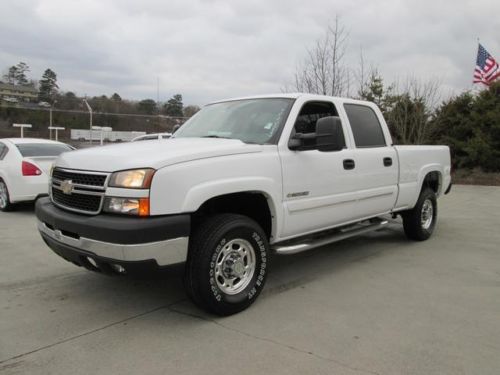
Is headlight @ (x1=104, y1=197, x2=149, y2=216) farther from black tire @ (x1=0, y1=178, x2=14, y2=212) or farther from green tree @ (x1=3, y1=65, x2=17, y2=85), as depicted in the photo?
green tree @ (x1=3, y1=65, x2=17, y2=85)

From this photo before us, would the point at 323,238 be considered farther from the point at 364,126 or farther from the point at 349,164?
the point at 364,126

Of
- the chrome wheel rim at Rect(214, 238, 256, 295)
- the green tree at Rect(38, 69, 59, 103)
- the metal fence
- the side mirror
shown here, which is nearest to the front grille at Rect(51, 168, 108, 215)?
the chrome wheel rim at Rect(214, 238, 256, 295)

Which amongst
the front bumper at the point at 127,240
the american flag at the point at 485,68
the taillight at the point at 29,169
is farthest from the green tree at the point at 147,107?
the front bumper at the point at 127,240

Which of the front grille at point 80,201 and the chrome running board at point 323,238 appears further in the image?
the chrome running board at point 323,238

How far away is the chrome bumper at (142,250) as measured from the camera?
10.4ft

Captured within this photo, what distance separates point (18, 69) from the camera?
7775cm

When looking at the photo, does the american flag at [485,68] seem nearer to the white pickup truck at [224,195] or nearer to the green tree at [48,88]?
the white pickup truck at [224,195]


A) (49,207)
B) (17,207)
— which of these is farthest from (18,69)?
(49,207)

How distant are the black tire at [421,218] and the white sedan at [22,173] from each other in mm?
6251

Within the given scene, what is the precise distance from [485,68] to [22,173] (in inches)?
718

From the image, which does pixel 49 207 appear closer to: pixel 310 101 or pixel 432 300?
pixel 310 101

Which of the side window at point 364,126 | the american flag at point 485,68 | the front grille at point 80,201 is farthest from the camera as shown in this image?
the american flag at point 485,68

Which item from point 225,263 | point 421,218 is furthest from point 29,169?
point 421,218

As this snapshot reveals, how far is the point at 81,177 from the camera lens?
3.60 meters
